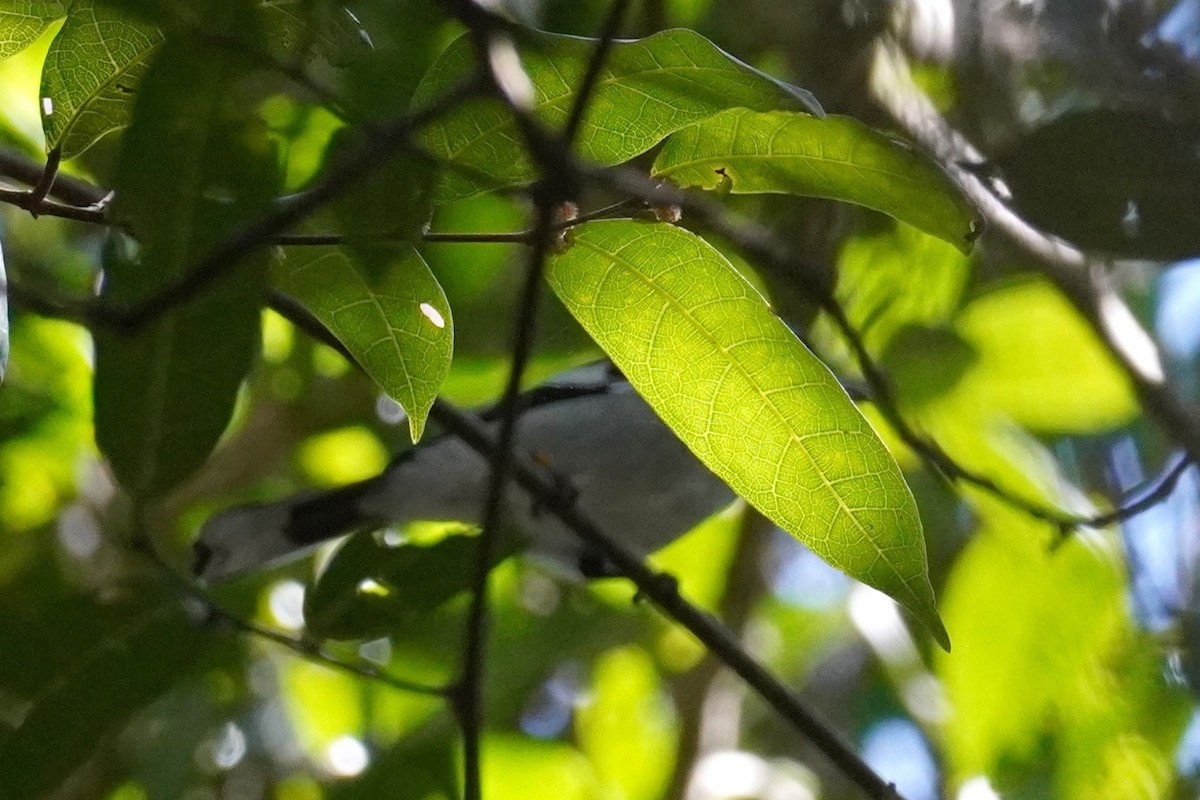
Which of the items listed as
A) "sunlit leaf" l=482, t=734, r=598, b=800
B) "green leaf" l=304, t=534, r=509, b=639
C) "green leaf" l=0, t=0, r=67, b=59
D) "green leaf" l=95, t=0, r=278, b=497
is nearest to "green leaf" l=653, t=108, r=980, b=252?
"green leaf" l=95, t=0, r=278, b=497

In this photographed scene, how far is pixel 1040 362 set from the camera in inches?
86.1

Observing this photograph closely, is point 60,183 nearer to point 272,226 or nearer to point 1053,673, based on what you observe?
point 272,226

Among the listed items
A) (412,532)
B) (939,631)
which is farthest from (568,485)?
(939,631)

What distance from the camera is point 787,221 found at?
7.89 ft

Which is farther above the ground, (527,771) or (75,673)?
(75,673)

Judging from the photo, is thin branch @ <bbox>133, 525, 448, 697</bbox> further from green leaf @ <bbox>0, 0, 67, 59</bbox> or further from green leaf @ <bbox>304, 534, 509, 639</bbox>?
green leaf @ <bbox>0, 0, 67, 59</bbox>

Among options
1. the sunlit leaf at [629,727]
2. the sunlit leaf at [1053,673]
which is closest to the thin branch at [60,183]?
the sunlit leaf at [1053,673]

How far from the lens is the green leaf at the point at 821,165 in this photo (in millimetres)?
984

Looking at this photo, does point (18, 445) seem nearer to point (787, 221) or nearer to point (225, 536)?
point (225, 536)

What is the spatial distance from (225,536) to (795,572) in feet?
5.12

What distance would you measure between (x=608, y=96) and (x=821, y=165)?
19 cm

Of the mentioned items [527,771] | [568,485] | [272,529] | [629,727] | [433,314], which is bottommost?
[629,727]

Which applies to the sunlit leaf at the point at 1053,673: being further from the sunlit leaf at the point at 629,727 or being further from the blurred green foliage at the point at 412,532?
the sunlit leaf at the point at 629,727

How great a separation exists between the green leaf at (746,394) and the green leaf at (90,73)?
390mm
